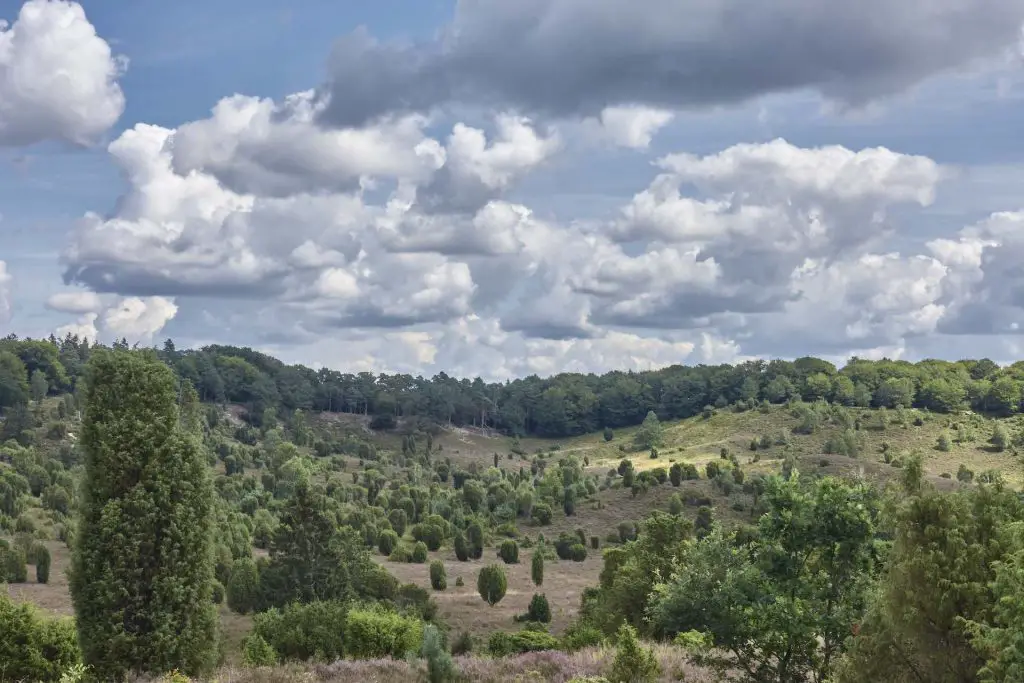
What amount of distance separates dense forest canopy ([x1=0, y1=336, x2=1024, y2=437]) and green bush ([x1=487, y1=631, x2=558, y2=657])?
99371 mm

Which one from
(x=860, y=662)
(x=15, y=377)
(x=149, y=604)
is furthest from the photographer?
(x=15, y=377)

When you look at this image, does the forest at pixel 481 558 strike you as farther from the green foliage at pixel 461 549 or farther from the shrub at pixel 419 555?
the shrub at pixel 419 555

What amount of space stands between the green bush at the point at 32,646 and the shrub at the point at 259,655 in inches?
157

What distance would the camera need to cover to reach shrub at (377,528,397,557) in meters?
57.1

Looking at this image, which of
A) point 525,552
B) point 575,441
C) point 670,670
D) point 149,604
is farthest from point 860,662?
point 575,441

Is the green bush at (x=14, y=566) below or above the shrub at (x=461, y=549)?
above

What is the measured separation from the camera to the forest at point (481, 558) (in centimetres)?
1189

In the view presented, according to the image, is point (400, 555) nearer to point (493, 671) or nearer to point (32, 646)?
point (493, 671)

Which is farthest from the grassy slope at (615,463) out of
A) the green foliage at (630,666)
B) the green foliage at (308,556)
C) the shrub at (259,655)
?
the green foliage at (630,666)

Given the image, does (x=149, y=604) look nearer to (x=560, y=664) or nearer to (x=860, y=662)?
(x=560, y=664)

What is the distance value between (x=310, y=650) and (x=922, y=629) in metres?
17.2

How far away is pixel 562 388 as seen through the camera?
150 meters

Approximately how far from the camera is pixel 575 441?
451 feet

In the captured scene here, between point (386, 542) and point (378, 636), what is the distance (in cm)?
3313
